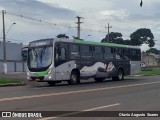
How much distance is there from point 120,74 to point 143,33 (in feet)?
373

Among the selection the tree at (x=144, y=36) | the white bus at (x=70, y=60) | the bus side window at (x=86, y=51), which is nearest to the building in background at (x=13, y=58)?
the white bus at (x=70, y=60)

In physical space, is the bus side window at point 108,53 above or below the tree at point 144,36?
below

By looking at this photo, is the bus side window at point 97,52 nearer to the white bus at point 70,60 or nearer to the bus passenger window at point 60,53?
the white bus at point 70,60

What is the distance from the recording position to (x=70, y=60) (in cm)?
2834

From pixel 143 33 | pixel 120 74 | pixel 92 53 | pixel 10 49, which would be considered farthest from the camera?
pixel 143 33

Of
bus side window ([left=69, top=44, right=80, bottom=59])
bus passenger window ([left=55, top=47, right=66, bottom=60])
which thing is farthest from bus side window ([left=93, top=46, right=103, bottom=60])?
bus passenger window ([left=55, top=47, right=66, bottom=60])

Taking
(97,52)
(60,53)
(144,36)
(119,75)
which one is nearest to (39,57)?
(60,53)

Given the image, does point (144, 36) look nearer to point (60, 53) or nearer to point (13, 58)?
point (13, 58)

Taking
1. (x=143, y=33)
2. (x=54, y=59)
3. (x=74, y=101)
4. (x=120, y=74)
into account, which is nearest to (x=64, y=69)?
(x=54, y=59)

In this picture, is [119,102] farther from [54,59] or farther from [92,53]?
[92,53]

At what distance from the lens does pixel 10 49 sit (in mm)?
77375

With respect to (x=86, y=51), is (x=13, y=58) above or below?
below

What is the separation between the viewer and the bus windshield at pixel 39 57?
27.0m

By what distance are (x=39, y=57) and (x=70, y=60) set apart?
2.24m
